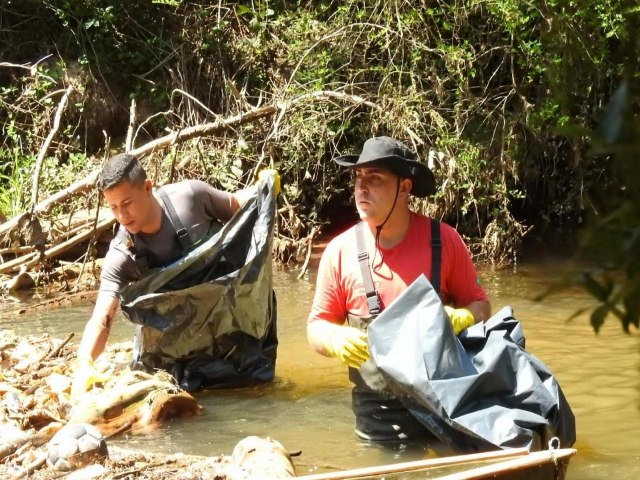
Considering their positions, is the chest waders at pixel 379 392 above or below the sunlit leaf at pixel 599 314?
below

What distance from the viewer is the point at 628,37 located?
108 cm

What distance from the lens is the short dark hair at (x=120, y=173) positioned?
5.39 meters

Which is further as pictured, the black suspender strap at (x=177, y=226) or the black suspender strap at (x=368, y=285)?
the black suspender strap at (x=177, y=226)

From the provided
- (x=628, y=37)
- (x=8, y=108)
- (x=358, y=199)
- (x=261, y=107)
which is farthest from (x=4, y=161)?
(x=628, y=37)

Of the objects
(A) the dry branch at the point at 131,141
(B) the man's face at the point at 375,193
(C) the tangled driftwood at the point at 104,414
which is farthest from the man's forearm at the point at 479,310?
(A) the dry branch at the point at 131,141

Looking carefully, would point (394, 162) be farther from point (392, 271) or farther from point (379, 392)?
point (379, 392)

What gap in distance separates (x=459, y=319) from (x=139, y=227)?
2.02 meters

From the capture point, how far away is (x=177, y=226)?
5.74 meters

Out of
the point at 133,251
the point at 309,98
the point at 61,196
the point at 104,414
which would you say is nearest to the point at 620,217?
the point at 104,414

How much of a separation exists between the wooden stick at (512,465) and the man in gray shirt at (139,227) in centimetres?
235

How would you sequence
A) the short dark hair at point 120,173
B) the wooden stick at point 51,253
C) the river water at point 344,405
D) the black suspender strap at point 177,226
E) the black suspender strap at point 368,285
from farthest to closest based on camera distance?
the wooden stick at point 51,253 → the black suspender strap at point 177,226 → the short dark hair at point 120,173 → the river water at point 344,405 → the black suspender strap at point 368,285

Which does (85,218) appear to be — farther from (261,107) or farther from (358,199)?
(358,199)

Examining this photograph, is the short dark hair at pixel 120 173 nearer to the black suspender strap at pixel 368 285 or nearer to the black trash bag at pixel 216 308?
the black trash bag at pixel 216 308

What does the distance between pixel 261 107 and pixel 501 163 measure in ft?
8.13
